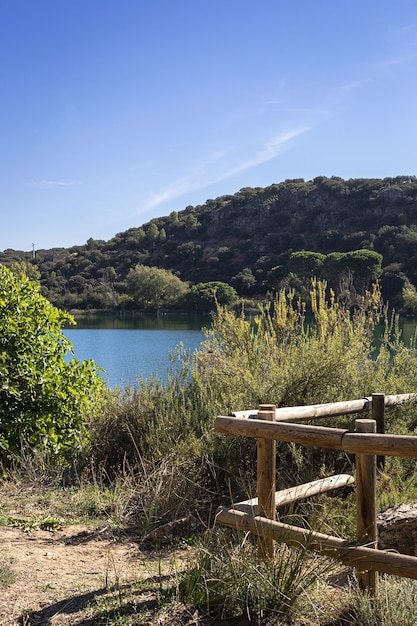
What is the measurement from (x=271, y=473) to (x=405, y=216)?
67.1m

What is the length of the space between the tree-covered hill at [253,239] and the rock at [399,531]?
4694 cm

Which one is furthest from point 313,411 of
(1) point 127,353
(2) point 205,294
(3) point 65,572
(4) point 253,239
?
(4) point 253,239

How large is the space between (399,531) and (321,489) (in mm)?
603

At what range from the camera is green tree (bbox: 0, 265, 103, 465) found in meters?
6.28

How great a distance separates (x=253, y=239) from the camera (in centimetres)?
8256

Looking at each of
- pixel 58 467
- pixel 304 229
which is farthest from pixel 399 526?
pixel 304 229

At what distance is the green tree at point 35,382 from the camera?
20.6ft

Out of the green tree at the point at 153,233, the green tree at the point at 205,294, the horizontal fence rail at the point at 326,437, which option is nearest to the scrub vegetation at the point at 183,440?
the horizontal fence rail at the point at 326,437

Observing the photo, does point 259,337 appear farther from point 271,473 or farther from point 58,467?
point 271,473

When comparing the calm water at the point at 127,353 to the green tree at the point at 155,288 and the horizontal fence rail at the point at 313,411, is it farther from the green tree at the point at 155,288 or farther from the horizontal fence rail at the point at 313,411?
the green tree at the point at 155,288

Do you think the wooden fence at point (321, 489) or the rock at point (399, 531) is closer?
the wooden fence at point (321, 489)

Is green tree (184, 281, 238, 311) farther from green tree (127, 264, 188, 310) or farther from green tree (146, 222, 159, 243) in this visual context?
green tree (146, 222, 159, 243)

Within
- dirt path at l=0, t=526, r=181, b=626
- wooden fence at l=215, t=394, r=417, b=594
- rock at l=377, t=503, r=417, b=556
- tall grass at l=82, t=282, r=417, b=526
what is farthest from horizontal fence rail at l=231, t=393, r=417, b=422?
dirt path at l=0, t=526, r=181, b=626

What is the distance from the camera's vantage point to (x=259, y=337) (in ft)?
A: 25.8
